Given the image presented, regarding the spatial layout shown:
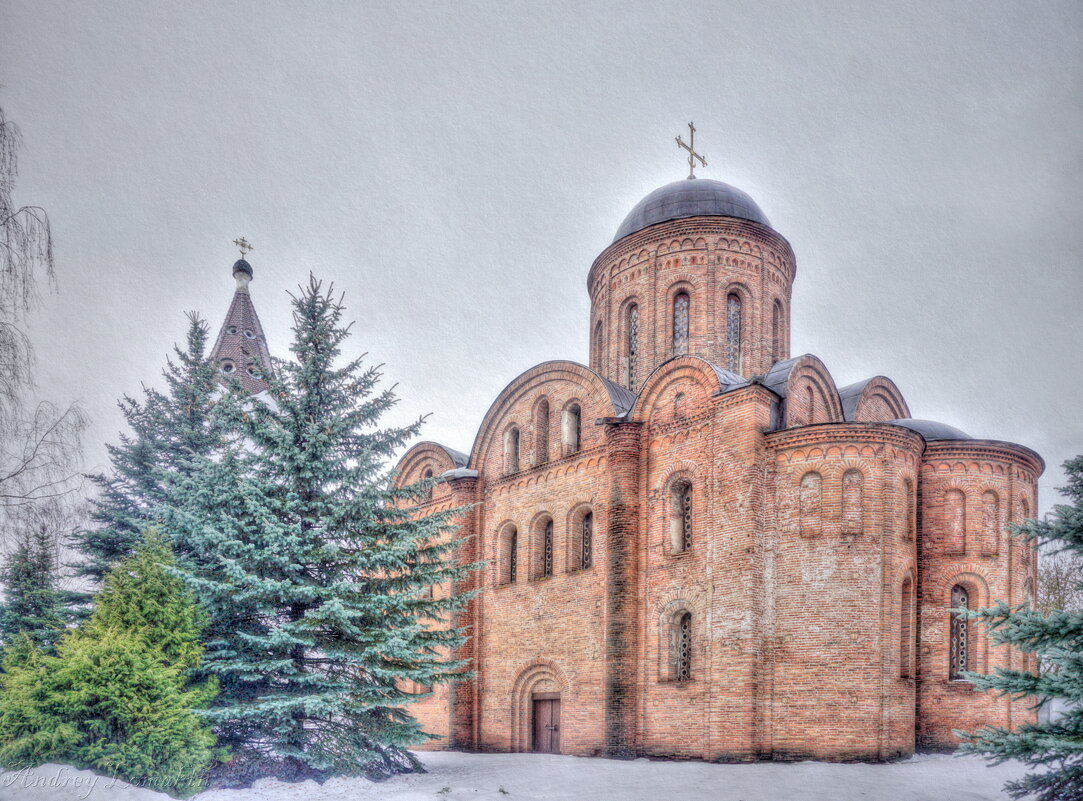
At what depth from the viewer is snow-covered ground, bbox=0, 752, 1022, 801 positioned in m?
11.3

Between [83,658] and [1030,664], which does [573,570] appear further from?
[83,658]

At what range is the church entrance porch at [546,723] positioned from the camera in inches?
698

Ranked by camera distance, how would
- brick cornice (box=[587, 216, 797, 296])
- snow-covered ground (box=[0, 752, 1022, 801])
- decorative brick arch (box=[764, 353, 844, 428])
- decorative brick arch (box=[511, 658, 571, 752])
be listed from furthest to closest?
brick cornice (box=[587, 216, 797, 296]) < decorative brick arch (box=[511, 658, 571, 752]) < decorative brick arch (box=[764, 353, 844, 428]) < snow-covered ground (box=[0, 752, 1022, 801])

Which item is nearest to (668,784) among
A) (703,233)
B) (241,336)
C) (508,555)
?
(508,555)

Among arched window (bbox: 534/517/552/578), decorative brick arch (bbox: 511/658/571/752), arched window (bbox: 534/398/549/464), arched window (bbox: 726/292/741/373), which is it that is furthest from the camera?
arched window (bbox: 726/292/741/373)

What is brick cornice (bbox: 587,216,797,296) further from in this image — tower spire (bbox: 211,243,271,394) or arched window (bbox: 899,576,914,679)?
tower spire (bbox: 211,243,271,394)

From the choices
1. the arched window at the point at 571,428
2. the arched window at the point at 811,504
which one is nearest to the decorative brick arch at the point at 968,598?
the arched window at the point at 811,504

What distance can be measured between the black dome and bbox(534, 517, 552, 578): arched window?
768 centimetres

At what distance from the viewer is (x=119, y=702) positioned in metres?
9.70

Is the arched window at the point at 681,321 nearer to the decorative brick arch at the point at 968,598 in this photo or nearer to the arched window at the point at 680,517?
the arched window at the point at 680,517

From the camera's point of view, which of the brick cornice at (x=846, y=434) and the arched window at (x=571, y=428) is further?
the arched window at (x=571, y=428)

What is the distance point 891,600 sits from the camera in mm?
14750

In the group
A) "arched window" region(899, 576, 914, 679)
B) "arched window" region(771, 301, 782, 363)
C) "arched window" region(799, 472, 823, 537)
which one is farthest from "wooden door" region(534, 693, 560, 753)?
"arched window" region(771, 301, 782, 363)

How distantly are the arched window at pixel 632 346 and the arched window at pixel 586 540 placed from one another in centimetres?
383
